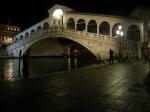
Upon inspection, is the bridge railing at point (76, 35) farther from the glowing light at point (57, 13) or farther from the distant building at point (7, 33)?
the distant building at point (7, 33)

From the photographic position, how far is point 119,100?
4852 mm

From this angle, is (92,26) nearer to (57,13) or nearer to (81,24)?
(81,24)

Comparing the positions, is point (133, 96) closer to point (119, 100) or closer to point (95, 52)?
point (119, 100)

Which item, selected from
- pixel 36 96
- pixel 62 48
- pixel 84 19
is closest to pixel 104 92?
pixel 36 96

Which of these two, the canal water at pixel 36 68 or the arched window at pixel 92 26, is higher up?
the arched window at pixel 92 26

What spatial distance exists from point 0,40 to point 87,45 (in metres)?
39.6

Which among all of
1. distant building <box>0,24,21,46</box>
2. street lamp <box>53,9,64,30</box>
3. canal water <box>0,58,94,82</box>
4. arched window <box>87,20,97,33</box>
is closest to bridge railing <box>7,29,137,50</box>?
canal water <box>0,58,94,82</box>

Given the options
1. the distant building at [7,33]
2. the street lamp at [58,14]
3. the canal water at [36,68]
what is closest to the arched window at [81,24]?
the street lamp at [58,14]

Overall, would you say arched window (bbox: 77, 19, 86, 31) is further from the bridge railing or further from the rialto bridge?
the bridge railing

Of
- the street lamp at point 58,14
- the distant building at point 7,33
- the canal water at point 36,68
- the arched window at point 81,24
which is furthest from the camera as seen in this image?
the distant building at point 7,33

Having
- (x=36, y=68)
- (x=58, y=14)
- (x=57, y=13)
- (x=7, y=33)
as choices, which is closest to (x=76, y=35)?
(x=58, y=14)

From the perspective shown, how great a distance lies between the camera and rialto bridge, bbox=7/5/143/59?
27275 millimetres

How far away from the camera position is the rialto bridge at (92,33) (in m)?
27.3

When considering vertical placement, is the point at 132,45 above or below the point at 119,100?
above
